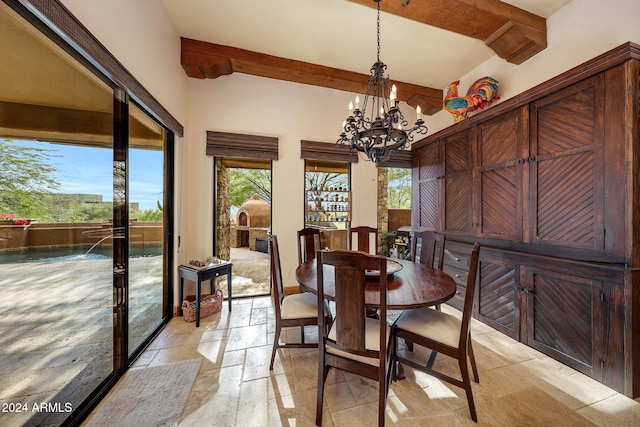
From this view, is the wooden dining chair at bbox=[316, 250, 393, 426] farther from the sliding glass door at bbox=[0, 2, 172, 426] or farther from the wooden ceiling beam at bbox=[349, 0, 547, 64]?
the wooden ceiling beam at bbox=[349, 0, 547, 64]

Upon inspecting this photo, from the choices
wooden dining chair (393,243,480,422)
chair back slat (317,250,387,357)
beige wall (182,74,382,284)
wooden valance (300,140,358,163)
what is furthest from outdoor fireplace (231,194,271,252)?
chair back slat (317,250,387,357)

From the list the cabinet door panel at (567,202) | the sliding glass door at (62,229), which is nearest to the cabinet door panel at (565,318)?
the cabinet door panel at (567,202)

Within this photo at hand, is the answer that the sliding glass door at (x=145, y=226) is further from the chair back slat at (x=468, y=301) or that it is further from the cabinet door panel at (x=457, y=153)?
the cabinet door panel at (x=457, y=153)

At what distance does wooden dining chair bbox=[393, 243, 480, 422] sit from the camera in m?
1.50

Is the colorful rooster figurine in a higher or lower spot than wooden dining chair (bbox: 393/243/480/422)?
higher

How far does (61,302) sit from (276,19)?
308 centimetres

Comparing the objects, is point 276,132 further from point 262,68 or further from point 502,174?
point 502,174

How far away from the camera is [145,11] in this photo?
202 centimetres

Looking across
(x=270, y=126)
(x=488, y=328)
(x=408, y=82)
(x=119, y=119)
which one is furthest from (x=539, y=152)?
(x=119, y=119)

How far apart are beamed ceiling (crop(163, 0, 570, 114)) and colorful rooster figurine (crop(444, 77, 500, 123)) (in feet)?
0.99

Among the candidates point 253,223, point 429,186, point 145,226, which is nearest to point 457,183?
point 429,186

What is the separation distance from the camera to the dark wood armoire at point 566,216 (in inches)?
65.4

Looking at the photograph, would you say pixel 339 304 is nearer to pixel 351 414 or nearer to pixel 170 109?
pixel 351 414

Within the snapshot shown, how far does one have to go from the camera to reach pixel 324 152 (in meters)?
3.74
